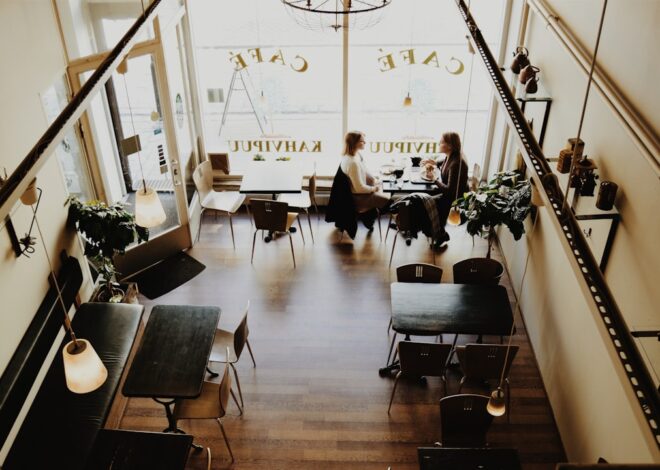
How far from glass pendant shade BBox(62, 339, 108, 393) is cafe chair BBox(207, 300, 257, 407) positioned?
1610 mm

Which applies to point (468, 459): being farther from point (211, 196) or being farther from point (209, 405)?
point (211, 196)

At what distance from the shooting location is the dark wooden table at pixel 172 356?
4094 mm

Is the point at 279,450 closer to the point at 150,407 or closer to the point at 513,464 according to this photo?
the point at 150,407

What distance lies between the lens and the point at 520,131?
2.17 metres

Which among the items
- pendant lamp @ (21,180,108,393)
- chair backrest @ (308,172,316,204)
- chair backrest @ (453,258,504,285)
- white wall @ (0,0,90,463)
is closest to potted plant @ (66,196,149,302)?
white wall @ (0,0,90,463)

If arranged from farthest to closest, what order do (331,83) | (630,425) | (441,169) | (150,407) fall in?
1. (331,83)
2. (441,169)
3. (150,407)
4. (630,425)

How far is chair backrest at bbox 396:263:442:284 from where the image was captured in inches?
210

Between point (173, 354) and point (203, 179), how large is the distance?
11.1ft

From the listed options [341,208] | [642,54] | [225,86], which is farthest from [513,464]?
[225,86]

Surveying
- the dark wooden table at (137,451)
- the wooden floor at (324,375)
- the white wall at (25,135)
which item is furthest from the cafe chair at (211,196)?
the dark wooden table at (137,451)

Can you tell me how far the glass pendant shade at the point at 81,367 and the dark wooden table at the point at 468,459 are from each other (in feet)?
7.11

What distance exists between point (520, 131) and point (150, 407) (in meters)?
4.14

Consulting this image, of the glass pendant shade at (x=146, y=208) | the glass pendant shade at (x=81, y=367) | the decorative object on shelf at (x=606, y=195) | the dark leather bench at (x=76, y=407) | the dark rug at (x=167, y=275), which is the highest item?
the decorative object on shelf at (x=606, y=195)

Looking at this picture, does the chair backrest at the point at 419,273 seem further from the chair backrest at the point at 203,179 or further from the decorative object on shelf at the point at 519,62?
the chair backrest at the point at 203,179
